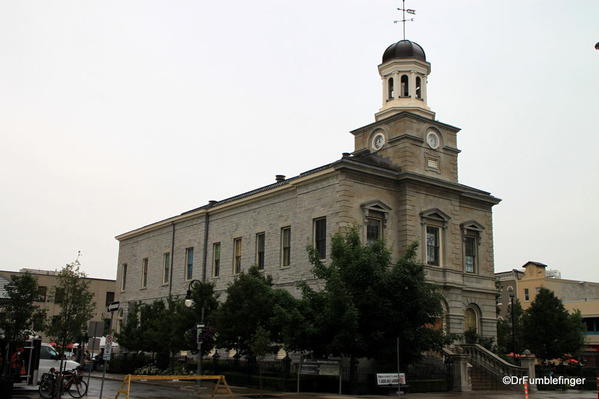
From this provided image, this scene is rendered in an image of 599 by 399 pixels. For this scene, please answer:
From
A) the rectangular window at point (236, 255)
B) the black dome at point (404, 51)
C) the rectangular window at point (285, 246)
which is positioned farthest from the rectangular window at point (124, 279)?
the black dome at point (404, 51)

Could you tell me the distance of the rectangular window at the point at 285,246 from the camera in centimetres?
3994

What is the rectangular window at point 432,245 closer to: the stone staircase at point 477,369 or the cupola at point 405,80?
the stone staircase at point 477,369

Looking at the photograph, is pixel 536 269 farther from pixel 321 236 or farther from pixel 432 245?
pixel 321 236

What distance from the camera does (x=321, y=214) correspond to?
36.8 meters

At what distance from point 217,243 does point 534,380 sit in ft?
75.9

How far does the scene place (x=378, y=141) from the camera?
41781mm

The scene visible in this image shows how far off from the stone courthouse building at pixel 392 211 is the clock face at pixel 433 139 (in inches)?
2.5

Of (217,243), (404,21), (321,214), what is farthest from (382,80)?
(217,243)

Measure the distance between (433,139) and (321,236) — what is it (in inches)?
401

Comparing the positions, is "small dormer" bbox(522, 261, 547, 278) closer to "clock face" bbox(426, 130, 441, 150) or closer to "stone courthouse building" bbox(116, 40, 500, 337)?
"stone courthouse building" bbox(116, 40, 500, 337)

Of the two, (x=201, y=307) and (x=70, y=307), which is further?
(x=70, y=307)

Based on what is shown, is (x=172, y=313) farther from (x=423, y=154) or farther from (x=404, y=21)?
(x=404, y=21)

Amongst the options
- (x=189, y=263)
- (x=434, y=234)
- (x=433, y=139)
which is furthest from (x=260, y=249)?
(x=433, y=139)

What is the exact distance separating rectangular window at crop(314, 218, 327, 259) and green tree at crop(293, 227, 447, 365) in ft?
22.4
